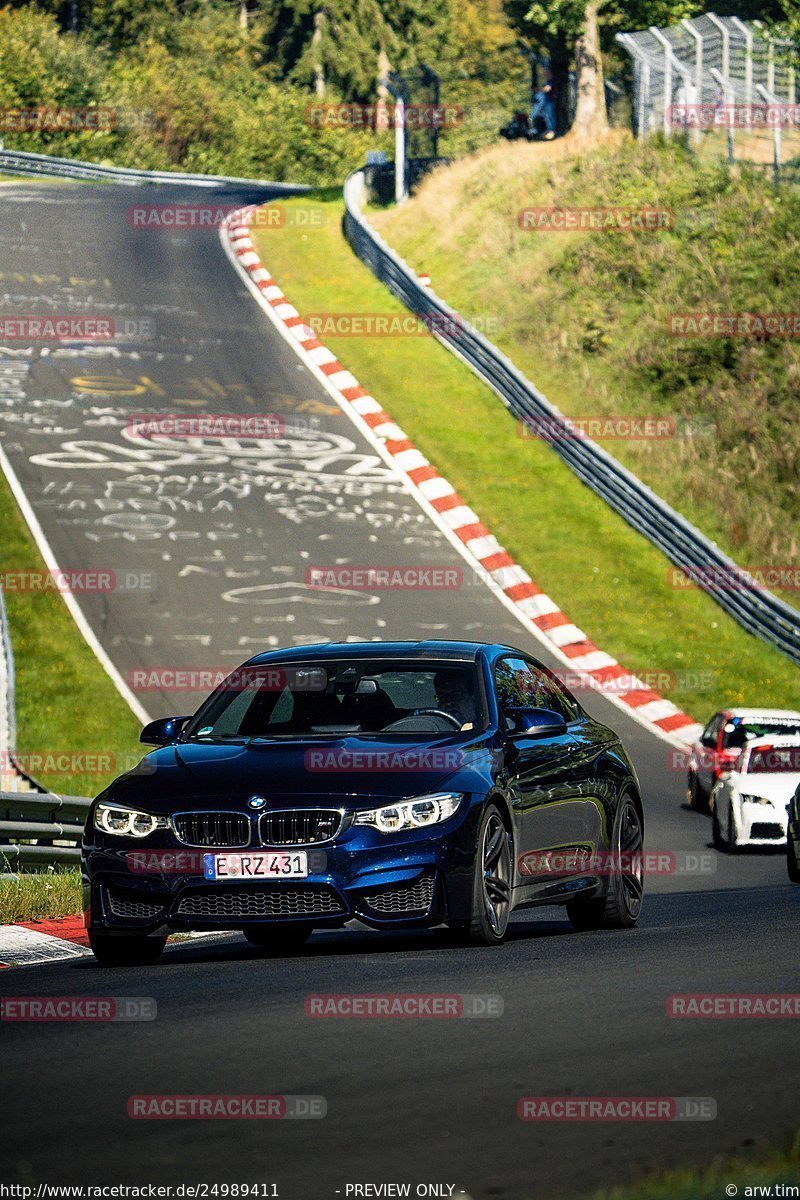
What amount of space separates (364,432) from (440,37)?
219 feet

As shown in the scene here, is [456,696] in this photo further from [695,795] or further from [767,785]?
[695,795]

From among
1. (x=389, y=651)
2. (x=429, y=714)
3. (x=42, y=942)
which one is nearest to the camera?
(x=429, y=714)

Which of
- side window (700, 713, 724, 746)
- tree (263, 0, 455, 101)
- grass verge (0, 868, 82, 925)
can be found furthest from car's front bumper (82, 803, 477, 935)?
tree (263, 0, 455, 101)

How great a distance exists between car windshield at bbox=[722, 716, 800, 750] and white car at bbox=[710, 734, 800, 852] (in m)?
1.60

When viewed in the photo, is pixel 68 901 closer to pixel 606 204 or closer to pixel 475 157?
pixel 606 204

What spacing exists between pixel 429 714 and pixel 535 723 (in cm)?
57

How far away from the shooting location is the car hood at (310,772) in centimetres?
902

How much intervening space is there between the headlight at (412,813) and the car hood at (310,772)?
49 millimetres

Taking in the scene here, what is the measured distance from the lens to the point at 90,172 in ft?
198

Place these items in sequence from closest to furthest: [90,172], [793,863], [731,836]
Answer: [793,863] → [731,836] → [90,172]

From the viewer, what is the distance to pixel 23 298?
130ft

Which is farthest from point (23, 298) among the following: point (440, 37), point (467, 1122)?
point (440, 37)

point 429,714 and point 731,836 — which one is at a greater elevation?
point 429,714

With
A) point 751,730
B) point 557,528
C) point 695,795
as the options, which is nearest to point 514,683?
point 695,795
